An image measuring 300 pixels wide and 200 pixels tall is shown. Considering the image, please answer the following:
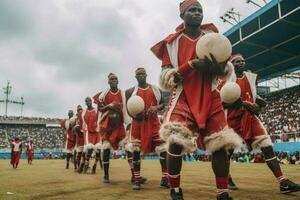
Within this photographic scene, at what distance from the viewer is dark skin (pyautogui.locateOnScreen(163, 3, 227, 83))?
4418mm

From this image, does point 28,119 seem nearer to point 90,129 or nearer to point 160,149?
point 90,129

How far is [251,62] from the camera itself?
→ 3994 cm

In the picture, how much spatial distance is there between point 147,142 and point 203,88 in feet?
10.8

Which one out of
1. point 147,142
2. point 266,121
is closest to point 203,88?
point 147,142

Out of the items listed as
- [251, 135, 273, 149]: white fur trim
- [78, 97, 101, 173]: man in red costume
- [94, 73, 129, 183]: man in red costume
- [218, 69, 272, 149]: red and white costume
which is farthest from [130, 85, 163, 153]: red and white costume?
[78, 97, 101, 173]: man in red costume

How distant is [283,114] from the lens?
36.1m

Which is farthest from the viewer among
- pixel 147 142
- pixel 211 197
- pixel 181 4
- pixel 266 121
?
pixel 266 121

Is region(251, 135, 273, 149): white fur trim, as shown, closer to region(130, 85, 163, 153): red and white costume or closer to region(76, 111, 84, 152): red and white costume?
region(130, 85, 163, 153): red and white costume

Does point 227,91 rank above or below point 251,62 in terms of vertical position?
below

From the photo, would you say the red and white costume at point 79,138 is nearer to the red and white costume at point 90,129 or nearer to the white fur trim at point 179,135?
the red and white costume at point 90,129

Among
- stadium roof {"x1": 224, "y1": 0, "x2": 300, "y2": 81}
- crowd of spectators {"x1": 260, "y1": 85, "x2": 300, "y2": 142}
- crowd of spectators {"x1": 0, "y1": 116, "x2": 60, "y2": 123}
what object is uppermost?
stadium roof {"x1": 224, "y1": 0, "x2": 300, "y2": 81}

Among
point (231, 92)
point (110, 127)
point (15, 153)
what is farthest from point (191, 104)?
point (15, 153)

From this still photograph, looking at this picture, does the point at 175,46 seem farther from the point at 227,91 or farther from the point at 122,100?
the point at 122,100

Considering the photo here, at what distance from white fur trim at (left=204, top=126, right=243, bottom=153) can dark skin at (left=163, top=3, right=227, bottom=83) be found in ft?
2.24
